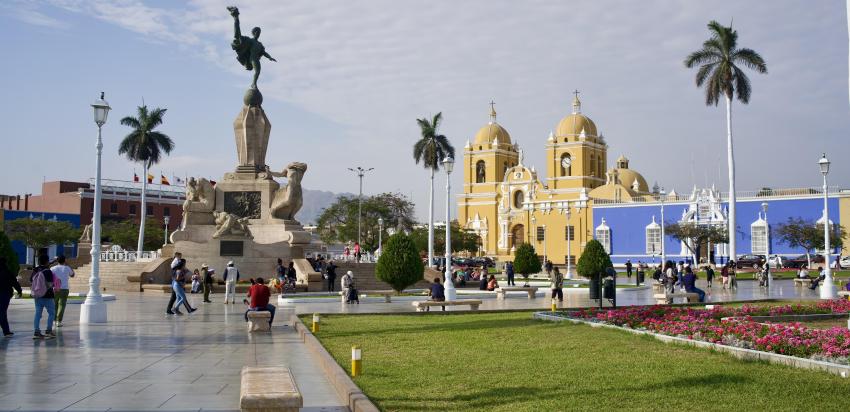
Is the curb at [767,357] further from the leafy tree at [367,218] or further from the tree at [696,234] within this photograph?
the leafy tree at [367,218]

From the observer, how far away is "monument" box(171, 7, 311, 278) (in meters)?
31.7

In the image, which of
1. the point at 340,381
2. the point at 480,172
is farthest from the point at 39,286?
the point at 480,172

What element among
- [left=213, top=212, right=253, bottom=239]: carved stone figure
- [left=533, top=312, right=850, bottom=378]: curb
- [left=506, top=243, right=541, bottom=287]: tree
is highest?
Result: [left=213, top=212, right=253, bottom=239]: carved stone figure

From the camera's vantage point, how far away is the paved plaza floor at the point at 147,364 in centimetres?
782

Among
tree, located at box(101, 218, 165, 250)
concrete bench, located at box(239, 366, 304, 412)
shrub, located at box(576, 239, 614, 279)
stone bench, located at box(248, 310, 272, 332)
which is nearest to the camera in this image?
concrete bench, located at box(239, 366, 304, 412)

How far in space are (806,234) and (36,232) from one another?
52.2 meters

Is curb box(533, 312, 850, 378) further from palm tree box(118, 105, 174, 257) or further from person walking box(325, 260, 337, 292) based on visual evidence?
palm tree box(118, 105, 174, 257)

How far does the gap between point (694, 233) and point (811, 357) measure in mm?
53431

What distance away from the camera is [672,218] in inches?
2606

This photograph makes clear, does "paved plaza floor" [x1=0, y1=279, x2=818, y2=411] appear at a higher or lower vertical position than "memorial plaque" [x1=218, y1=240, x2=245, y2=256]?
lower

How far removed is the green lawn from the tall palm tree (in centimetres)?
3251

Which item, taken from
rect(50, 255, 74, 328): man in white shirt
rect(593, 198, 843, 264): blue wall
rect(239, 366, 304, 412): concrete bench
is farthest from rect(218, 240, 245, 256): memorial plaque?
rect(593, 198, 843, 264): blue wall

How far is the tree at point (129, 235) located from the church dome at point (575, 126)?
4002cm

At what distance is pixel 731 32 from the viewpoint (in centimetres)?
4194
